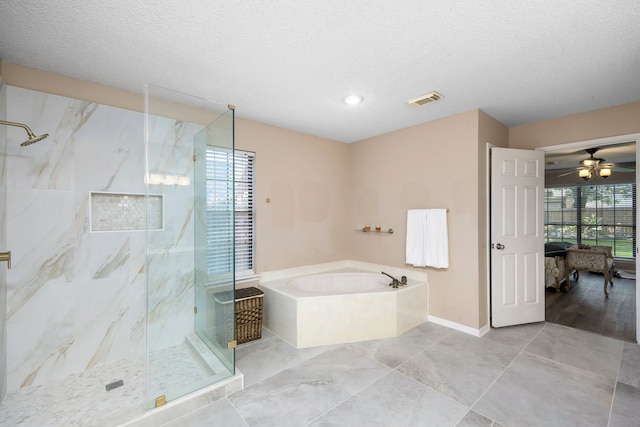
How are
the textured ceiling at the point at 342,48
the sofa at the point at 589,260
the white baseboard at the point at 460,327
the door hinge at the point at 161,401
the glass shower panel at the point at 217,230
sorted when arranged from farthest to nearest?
the sofa at the point at 589,260, the white baseboard at the point at 460,327, the glass shower panel at the point at 217,230, the door hinge at the point at 161,401, the textured ceiling at the point at 342,48

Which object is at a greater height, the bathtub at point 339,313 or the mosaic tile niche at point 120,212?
the mosaic tile niche at point 120,212

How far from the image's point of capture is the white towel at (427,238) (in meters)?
3.21

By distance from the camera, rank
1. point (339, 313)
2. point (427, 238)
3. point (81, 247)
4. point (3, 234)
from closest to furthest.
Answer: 1. point (3, 234)
2. point (81, 247)
3. point (339, 313)
4. point (427, 238)

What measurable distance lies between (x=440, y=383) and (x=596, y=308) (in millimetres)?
3304

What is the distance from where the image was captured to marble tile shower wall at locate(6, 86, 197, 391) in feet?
6.81

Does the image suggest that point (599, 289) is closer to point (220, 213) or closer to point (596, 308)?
point (596, 308)

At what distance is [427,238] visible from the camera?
334 cm

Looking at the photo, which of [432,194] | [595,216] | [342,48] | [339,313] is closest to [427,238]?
Answer: [432,194]

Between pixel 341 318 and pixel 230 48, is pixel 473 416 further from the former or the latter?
pixel 230 48

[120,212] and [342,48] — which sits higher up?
[342,48]

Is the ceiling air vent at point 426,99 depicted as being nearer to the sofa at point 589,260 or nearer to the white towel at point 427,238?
the white towel at point 427,238

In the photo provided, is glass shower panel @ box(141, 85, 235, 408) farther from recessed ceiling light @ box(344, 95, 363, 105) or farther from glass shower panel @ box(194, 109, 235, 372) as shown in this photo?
recessed ceiling light @ box(344, 95, 363, 105)

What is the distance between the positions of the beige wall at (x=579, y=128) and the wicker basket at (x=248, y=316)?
3.69m

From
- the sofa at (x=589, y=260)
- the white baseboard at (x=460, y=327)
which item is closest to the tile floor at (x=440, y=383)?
the white baseboard at (x=460, y=327)
